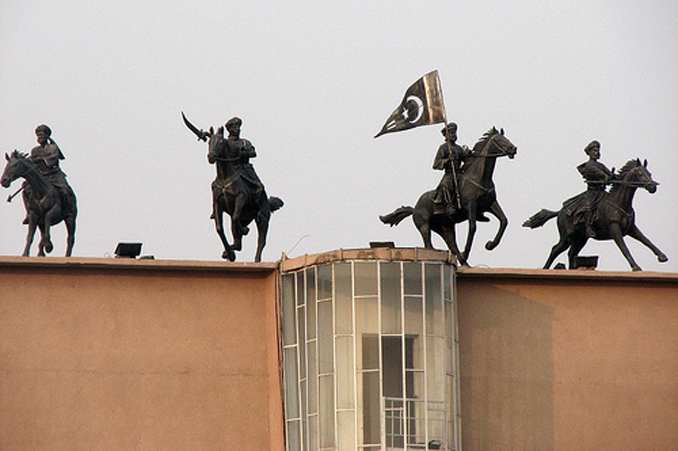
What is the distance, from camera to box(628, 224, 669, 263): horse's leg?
3020 centimetres

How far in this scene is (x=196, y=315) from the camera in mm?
28594

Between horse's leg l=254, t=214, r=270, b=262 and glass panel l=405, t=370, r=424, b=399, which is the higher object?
horse's leg l=254, t=214, r=270, b=262

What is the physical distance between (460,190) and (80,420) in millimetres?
7792

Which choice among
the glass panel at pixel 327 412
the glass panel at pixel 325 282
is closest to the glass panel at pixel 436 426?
the glass panel at pixel 327 412

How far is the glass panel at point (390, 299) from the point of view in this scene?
1069 inches

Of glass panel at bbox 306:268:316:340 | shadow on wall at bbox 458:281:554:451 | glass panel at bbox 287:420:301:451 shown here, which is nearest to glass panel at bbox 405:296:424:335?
glass panel at bbox 306:268:316:340

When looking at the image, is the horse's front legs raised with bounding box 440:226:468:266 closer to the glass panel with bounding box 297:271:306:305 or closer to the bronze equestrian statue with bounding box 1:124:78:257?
the glass panel with bounding box 297:271:306:305

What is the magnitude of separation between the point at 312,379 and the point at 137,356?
117 inches

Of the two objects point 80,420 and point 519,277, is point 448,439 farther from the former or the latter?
point 80,420

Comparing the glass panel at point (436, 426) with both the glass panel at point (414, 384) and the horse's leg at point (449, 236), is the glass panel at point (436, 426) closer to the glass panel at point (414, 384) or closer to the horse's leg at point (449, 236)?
the glass panel at point (414, 384)

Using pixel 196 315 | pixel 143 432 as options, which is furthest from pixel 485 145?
pixel 143 432

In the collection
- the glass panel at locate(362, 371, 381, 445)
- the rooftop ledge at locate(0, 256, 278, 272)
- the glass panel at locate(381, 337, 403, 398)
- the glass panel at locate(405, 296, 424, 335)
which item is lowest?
the glass panel at locate(362, 371, 381, 445)

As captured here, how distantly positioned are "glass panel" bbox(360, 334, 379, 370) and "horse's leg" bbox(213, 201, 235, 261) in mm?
3687

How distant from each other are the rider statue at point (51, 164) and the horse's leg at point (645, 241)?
9.95m
